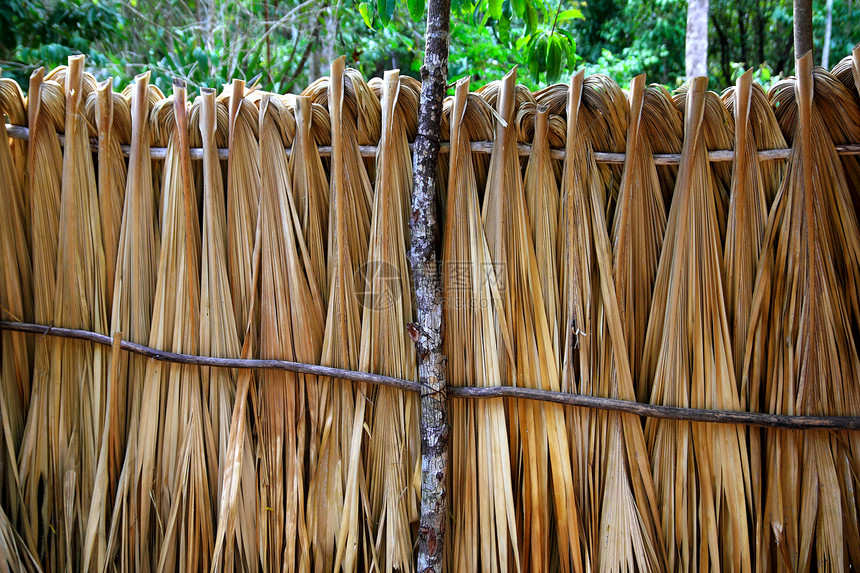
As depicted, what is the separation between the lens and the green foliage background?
194cm

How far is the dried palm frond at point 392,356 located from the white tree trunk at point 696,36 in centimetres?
269

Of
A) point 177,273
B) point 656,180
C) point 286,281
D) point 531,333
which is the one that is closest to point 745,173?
point 656,180

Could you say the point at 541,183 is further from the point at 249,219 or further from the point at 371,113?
the point at 249,219

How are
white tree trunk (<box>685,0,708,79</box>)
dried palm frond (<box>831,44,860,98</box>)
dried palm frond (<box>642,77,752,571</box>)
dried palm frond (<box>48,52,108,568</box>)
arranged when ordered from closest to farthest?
dried palm frond (<box>831,44,860,98</box>) < dried palm frond (<box>642,77,752,571</box>) < dried palm frond (<box>48,52,108,568</box>) < white tree trunk (<box>685,0,708,79</box>)

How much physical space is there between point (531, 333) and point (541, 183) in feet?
1.17

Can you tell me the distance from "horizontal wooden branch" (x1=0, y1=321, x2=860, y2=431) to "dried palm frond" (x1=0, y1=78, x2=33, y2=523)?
59mm

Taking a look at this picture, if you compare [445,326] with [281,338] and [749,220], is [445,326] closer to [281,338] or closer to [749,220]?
[281,338]

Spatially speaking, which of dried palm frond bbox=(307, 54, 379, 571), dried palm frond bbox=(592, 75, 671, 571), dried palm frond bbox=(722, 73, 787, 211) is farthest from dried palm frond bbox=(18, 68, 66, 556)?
dried palm frond bbox=(722, 73, 787, 211)

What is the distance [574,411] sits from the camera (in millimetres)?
1306

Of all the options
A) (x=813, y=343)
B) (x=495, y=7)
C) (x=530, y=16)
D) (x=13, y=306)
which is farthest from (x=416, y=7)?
(x=13, y=306)

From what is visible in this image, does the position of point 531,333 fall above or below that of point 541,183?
below

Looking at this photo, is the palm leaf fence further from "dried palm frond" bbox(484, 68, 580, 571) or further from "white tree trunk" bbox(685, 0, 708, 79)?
"white tree trunk" bbox(685, 0, 708, 79)

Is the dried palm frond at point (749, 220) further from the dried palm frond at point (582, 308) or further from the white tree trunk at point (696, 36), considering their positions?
the white tree trunk at point (696, 36)

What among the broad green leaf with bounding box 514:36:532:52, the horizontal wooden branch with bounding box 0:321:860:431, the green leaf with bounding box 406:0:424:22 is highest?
the broad green leaf with bounding box 514:36:532:52
